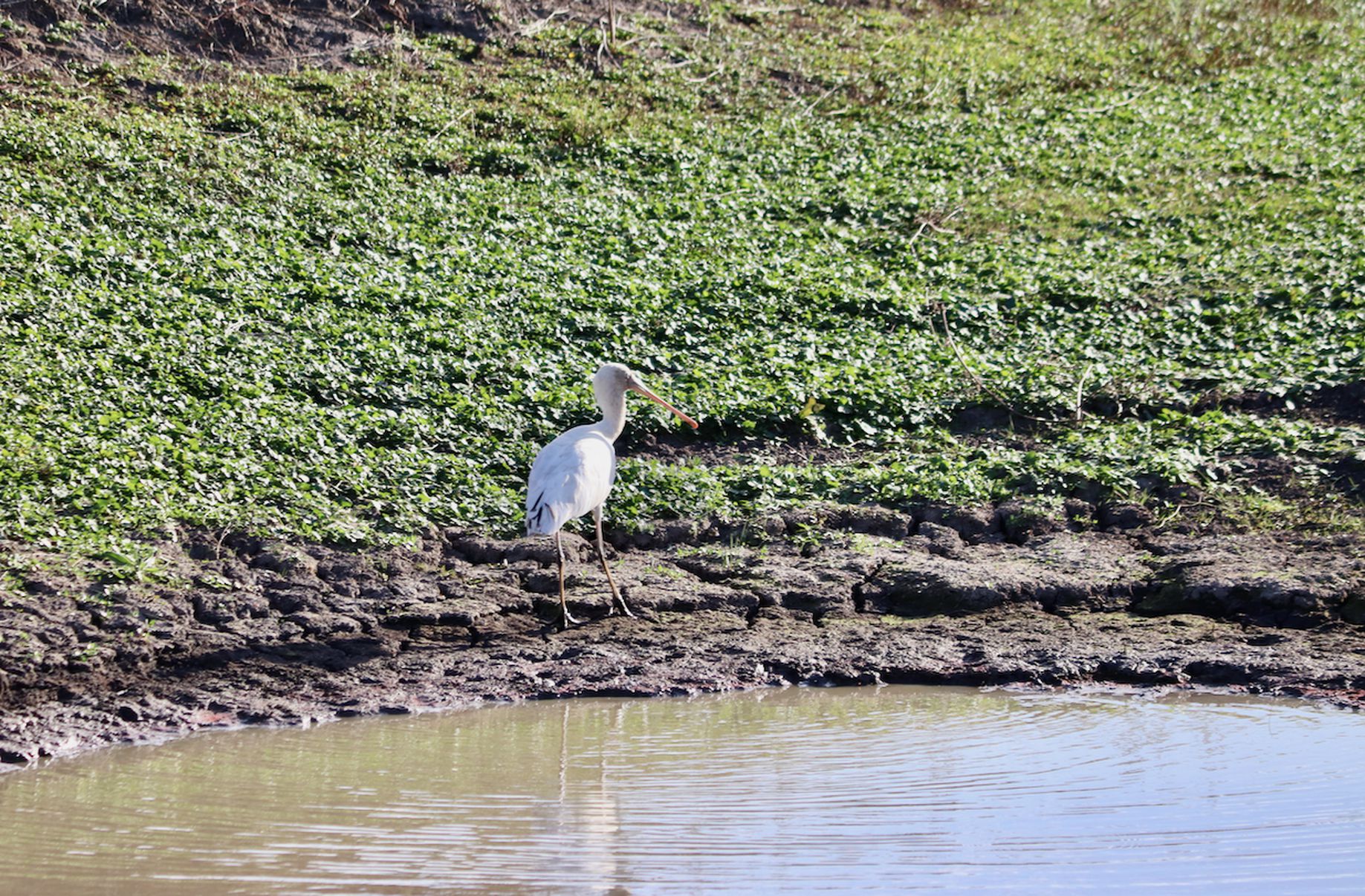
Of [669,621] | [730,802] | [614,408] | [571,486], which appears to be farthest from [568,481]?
[730,802]

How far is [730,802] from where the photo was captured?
208 inches

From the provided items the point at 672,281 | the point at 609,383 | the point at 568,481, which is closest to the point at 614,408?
the point at 609,383

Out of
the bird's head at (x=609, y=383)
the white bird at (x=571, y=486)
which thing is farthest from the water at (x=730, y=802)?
the bird's head at (x=609, y=383)

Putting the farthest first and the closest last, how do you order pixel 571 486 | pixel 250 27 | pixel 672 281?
pixel 250 27 < pixel 672 281 < pixel 571 486

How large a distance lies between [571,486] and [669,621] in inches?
35.9

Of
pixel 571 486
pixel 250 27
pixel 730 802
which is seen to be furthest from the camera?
pixel 250 27

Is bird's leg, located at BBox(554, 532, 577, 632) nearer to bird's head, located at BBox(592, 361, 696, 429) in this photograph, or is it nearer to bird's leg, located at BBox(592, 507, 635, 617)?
bird's leg, located at BBox(592, 507, 635, 617)

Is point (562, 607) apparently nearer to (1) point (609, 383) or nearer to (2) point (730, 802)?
(1) point (609, 383)

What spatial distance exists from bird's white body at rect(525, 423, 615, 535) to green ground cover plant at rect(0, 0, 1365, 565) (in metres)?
0.71

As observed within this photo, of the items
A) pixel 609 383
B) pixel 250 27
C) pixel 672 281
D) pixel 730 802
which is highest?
pixel 250 27

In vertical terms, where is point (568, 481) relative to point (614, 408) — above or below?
below

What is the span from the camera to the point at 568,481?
7.54 m

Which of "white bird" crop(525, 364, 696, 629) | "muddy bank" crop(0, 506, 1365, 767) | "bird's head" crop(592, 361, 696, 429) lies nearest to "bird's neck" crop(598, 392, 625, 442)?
"bird's head" crop(592, 361, 696, 429)

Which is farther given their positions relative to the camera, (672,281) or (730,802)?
(672,281)
